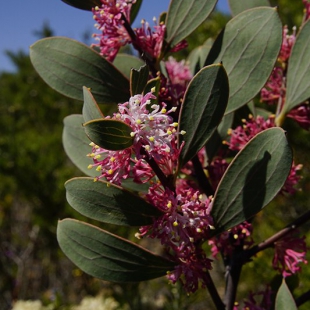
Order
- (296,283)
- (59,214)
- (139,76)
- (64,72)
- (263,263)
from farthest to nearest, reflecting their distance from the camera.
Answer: (59,214) < (263,263) < (296,283) < (64,72) < (139,76)

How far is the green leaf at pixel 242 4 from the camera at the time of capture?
0.77m

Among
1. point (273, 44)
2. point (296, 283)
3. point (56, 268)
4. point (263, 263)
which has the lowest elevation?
point (56, 268)

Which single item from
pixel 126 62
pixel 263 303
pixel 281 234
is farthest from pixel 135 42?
pixel 263 303

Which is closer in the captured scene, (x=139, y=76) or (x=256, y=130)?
(x=139, y=76)

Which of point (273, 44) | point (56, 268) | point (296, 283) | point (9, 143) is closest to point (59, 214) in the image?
point (9, 143)

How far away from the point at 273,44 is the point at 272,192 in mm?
219

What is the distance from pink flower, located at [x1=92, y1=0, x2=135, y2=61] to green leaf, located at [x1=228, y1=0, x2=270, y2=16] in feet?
0.72

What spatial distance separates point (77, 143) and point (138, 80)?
28 centimetres

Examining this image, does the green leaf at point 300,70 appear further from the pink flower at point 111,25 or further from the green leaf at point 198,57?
the pink flower at point 111,25

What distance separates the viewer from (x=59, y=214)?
3328mm

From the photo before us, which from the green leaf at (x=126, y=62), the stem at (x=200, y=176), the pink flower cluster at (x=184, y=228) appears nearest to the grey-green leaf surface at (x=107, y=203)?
the pink flower cluster at (x=184, y=228)

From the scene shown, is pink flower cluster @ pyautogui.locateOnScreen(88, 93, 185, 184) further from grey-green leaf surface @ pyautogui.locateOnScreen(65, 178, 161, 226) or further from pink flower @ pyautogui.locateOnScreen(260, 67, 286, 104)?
pink flower @ pyautogui.locateOnScreen(260, 67, 286, 104)

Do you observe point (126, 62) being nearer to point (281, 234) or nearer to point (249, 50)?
point (249, 50)

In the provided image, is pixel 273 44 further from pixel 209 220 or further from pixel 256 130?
pixel 209 220
